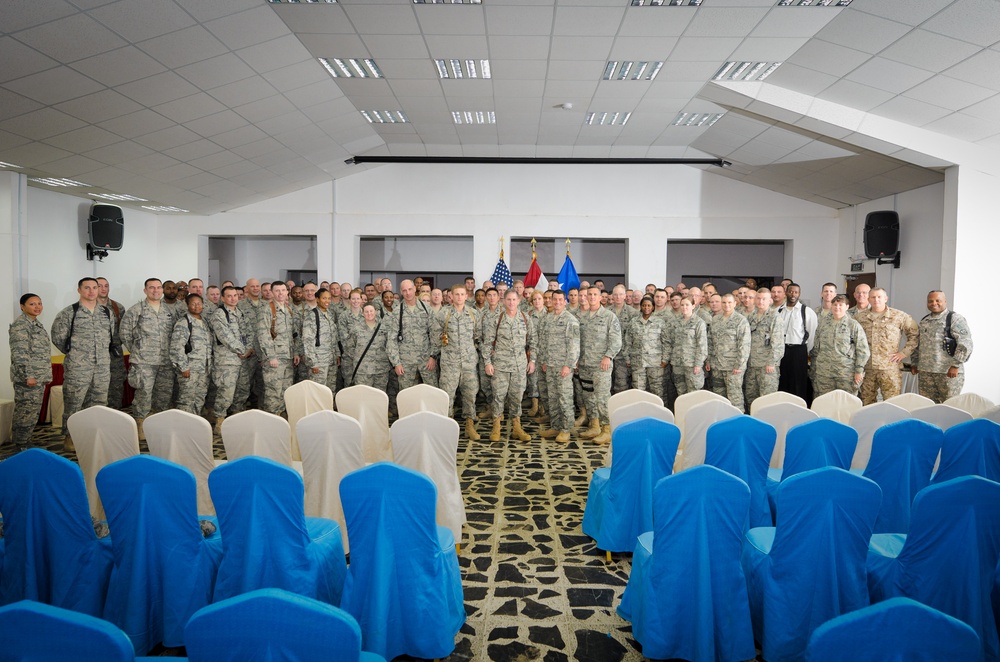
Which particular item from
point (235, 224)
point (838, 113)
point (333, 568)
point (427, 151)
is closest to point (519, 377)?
point (333, 568)

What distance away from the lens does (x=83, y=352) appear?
5777 mm

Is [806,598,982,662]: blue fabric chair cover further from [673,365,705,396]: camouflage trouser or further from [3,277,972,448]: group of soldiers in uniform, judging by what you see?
[673,365,705,396]: camouflage trouser

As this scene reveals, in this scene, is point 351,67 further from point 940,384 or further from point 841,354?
point 940,384

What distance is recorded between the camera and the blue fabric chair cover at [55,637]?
3.99 feet

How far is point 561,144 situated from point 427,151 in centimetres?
249

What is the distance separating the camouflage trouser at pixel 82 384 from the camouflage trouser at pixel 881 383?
8.27m

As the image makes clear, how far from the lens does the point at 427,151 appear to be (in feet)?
35.3

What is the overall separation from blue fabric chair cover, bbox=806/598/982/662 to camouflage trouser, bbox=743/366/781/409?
553 centimetres

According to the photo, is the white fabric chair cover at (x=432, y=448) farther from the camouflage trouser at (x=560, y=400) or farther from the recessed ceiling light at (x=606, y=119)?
the recessed ceiling light at (x=606, y=119)

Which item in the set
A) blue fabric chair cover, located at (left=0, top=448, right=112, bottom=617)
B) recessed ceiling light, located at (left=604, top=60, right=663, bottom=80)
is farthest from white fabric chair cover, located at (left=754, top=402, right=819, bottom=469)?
recessed ceiling light, located at (left=604, top=60, right=663, bottom=80)

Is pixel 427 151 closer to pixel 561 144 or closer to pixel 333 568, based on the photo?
pixel 561 144

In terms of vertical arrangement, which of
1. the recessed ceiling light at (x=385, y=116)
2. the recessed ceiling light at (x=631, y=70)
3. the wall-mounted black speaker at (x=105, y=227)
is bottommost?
the wall-mounted black speaker at (x=105, y=227)

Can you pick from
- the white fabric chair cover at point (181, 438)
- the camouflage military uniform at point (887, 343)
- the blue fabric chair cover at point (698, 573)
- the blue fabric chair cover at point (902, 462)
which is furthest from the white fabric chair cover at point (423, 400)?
the camouflage military uniform at point (887, 343)

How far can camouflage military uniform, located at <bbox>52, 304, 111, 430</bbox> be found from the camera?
5723 millimetres
